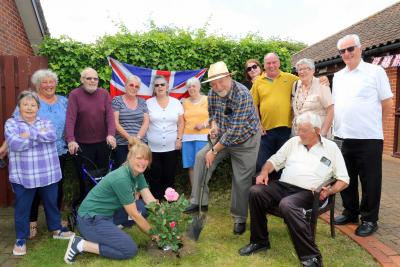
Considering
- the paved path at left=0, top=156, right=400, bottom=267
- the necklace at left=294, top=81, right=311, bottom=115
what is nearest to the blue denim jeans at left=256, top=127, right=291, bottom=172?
the necklace at left=294, top=81, right=311, bottom=115

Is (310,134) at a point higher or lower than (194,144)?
higher

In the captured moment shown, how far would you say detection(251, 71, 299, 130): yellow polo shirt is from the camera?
4.88 metres

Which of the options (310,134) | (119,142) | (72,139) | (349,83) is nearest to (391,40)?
(349,83)

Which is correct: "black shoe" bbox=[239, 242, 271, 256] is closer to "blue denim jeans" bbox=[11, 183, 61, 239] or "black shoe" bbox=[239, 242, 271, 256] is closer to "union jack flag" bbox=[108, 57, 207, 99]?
"blue denim jeans" bbox=[11, 183, 61, 239]

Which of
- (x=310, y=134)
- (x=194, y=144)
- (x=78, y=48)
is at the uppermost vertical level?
(x=78, y=48)

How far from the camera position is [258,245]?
3.92 metres

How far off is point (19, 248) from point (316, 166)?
10.5 feet

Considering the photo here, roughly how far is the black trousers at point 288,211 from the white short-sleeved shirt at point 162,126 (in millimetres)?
1690

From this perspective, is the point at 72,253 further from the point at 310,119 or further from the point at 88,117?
the point at 310,119

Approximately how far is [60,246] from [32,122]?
4.51 ft

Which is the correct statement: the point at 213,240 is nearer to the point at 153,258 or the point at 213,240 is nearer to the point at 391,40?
the point at 153,258

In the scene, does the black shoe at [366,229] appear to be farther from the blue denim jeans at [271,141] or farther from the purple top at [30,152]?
the purple top at [30,152]

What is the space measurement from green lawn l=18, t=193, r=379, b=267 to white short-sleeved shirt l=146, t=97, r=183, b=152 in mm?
1211

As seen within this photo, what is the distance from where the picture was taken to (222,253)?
3.93 metres
